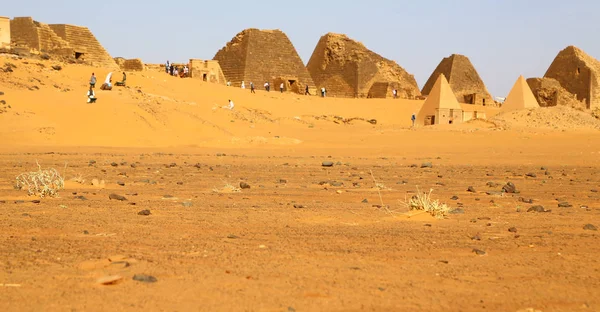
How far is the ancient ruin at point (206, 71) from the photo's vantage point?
4322 centimetres

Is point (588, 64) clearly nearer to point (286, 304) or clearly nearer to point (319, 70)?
point (319, 70)

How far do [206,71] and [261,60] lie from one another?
16.6ft

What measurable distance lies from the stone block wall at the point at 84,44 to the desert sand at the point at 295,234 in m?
18.2

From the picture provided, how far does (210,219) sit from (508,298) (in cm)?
323

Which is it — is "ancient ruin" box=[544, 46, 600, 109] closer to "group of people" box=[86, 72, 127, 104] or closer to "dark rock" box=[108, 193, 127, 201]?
"group of people" box=[86, 72, 127, 104]

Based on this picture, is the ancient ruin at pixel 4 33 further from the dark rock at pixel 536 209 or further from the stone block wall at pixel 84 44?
the dark rock at pixel 536 209

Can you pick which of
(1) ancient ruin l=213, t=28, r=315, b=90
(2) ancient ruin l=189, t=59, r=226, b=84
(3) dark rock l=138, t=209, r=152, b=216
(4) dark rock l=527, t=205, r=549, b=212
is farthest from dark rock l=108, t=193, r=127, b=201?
(1) ancient ruin l=213, t=28, r=315, b=90

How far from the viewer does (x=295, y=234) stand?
226 inches

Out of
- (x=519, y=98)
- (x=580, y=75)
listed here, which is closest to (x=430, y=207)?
(x=519, y=98)

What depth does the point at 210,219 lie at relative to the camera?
6.50 m

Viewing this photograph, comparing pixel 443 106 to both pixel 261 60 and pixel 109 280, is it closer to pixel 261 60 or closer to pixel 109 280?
pixel 261 60

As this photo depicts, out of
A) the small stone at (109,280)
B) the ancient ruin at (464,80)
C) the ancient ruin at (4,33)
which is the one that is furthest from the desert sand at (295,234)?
the ancient ruin at (464,80)

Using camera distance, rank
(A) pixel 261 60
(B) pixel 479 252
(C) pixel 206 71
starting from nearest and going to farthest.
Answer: (B) pixel 479 252 < (C) pixel 206 71 < (A) pixel 261 60

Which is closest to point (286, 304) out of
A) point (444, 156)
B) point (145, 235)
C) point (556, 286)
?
point (556, 286)
